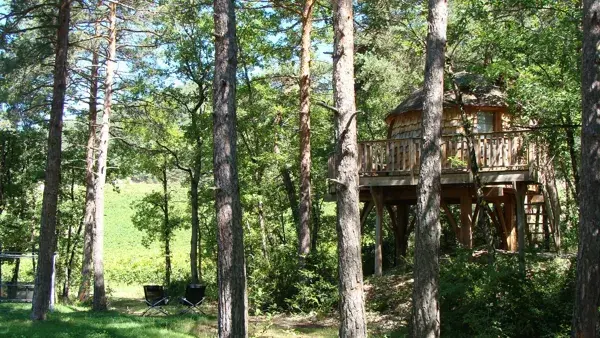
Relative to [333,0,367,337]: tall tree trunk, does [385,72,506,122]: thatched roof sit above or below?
above

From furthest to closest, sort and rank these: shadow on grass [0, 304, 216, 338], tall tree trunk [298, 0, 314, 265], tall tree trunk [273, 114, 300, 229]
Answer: tall tree trunk [273, 114, 300, 229]
tall tree trunk [298, 0, 314, 265]
shadow on grass [0, 304, 216, 338]

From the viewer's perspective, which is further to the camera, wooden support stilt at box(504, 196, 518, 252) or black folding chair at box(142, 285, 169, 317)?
wooden support stilt at box(504, 196, 518, 252)

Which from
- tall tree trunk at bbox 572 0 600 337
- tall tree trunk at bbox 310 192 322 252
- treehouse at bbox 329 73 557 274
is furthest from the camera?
tall tree trunk at bbox 310 192 322 252

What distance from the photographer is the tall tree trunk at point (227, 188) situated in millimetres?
9266

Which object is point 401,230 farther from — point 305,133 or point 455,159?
point 455,159

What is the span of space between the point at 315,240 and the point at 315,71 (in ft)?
27.9

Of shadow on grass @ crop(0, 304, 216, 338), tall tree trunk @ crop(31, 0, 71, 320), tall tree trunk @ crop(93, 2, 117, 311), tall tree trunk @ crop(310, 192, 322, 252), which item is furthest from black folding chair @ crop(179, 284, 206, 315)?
tall tree trunk @ crop(310, 192, 322, 252)

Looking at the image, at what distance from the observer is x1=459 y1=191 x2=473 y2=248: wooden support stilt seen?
52.8ft

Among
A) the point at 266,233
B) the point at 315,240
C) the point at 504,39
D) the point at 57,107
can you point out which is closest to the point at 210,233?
the point at 266,233

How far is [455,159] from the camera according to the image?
47.3ft

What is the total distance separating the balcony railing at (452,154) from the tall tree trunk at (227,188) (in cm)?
626

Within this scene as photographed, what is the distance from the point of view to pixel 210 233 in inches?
1093

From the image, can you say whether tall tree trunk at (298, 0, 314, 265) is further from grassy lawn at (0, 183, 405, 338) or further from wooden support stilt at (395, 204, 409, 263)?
wooden support stilt at (395, 204, 409, 263)

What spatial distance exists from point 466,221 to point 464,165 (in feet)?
6.49
